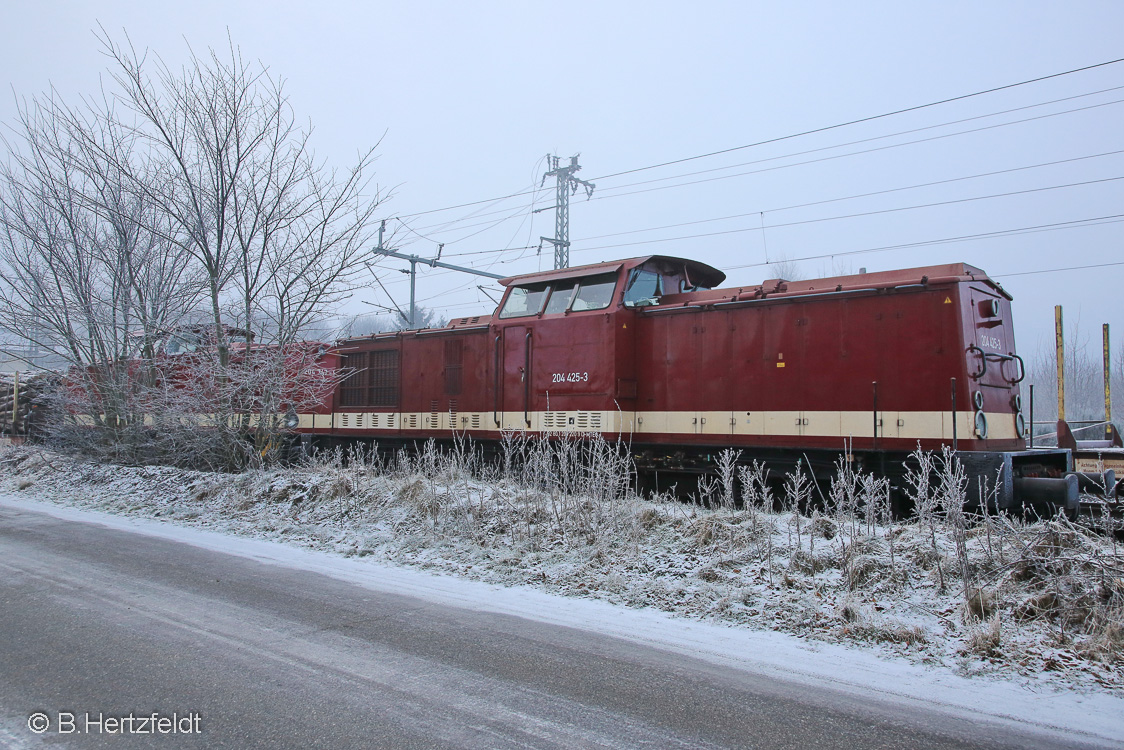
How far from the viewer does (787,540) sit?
6.11 meters

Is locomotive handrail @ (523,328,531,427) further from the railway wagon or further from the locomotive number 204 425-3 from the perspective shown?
the locomotive number 204 425-3

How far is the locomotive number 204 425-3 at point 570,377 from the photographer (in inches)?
398

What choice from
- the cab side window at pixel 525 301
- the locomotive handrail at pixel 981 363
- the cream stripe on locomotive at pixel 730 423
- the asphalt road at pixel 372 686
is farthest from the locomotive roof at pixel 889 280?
the asphalt road at pixel 372 686

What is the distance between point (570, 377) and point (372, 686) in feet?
22.6

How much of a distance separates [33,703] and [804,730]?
3.68m

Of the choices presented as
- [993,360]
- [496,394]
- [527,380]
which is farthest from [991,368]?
[496,394]

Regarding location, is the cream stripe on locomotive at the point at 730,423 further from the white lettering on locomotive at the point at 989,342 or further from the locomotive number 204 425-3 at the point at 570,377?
the white lettering on locomotive at the point at 989,342

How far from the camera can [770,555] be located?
559cm

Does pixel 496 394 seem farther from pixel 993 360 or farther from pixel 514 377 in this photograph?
pixel 993 360

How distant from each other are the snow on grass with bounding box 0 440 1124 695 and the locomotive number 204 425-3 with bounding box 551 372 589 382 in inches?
42.5

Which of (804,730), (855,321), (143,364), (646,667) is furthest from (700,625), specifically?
(143,364)

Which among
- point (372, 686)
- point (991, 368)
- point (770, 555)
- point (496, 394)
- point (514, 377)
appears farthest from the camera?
point (496, 394)

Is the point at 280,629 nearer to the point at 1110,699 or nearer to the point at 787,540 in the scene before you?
the point at 787,540

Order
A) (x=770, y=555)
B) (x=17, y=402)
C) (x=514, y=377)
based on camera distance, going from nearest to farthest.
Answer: (x=770, y=555)
(x=514, y=377)
(x=17, y=402)
